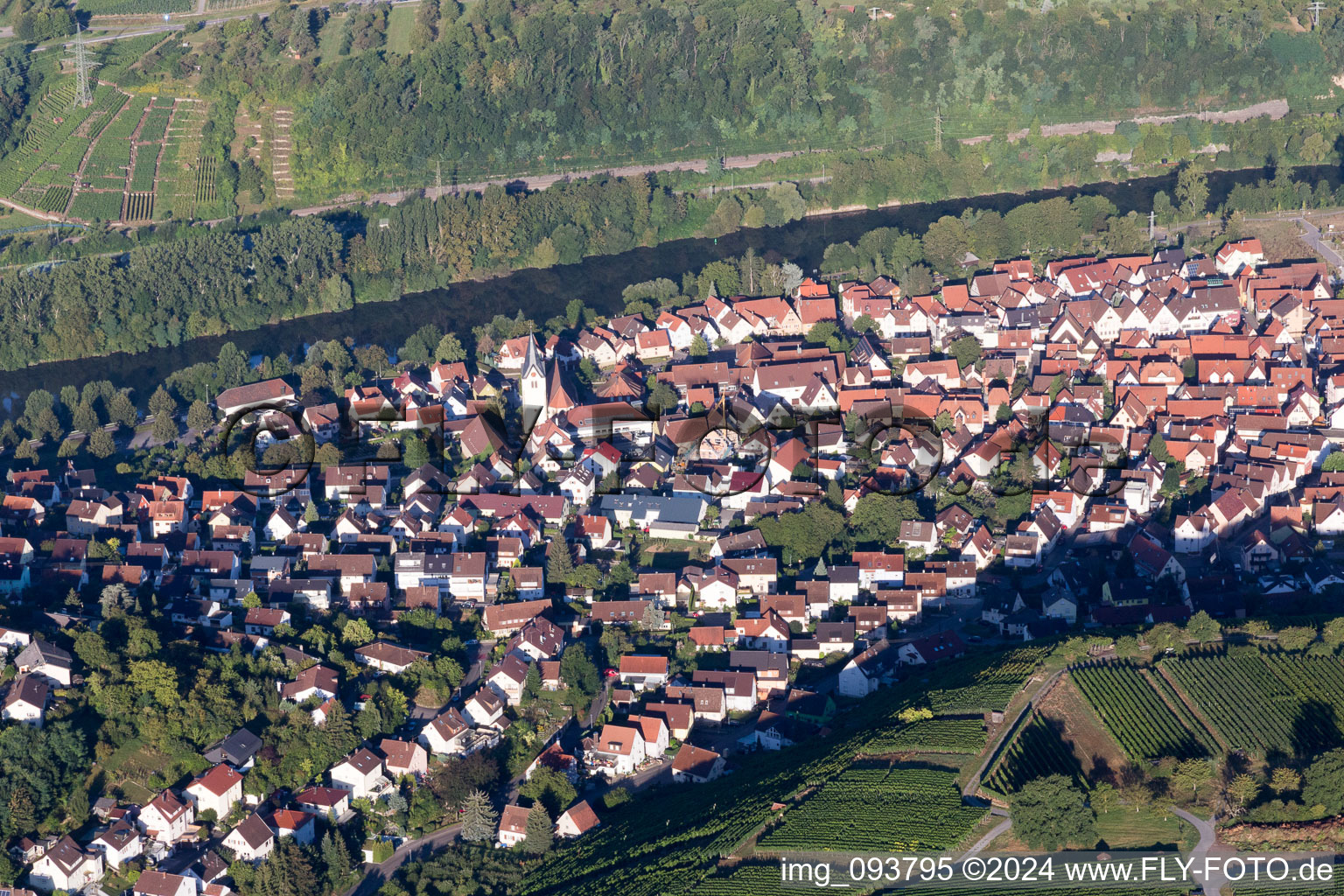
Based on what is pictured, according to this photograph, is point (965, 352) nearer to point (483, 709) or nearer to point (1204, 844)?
point (483, 709)

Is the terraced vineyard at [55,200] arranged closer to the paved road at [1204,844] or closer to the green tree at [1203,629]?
the green tree at [1203,629]

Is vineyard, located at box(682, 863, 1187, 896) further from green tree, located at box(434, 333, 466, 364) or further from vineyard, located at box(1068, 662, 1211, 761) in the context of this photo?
green tree, located at box(434, 333, 466, 364)

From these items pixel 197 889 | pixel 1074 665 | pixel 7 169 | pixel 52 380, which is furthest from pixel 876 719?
pixel 7 169

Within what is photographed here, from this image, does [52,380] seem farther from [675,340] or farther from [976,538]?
[976,538]

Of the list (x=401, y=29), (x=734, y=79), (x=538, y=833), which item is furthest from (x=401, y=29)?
(x=538, y=833)

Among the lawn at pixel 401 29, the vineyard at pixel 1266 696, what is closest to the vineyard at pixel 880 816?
the vineyard at pixel 1266 696

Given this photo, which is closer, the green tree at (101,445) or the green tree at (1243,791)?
the green tree at (1243,791)

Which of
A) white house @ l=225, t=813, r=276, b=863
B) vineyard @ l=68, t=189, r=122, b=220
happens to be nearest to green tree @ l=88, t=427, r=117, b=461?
white house @ l=225, t=813, r=276, b=863
